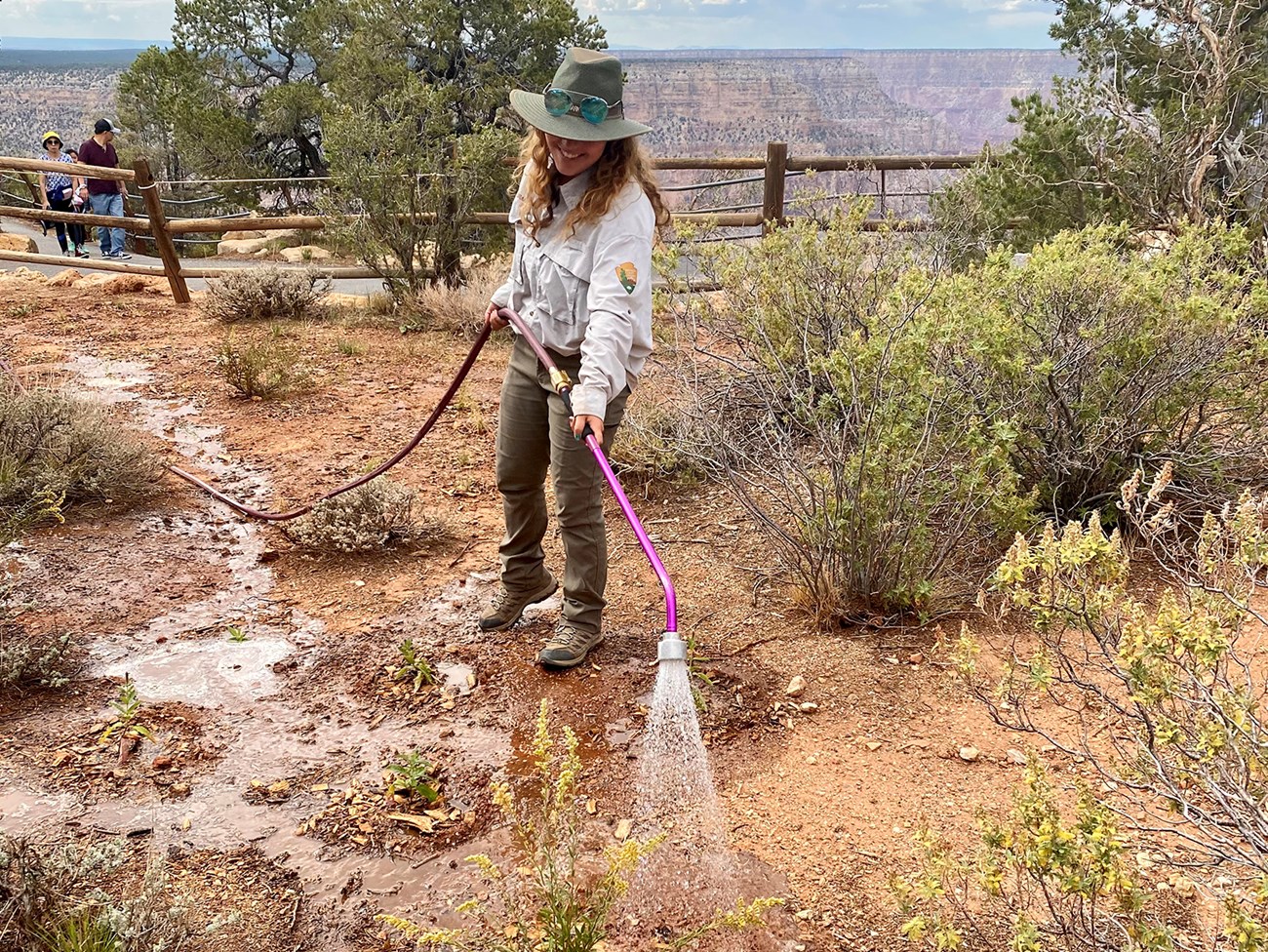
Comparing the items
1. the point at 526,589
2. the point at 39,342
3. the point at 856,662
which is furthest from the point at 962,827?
the point at 39,342

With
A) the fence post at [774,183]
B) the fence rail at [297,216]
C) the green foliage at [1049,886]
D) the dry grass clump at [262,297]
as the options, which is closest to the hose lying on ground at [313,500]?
the green foliage at [1049,886]

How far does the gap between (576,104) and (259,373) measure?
14.2ft

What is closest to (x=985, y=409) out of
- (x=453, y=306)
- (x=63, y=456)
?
(x=63, y=456)

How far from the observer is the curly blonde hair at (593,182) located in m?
2.75

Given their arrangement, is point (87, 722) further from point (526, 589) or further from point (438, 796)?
point (526, 589)

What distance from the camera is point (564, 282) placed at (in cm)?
282

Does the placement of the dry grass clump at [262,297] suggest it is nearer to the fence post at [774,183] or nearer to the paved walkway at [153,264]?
the paved walkway at [153,264]

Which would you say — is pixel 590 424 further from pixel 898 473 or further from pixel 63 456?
pixel 63 456

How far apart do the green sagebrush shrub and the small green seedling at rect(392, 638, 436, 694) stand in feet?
4.29

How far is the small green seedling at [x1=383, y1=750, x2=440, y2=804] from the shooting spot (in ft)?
8.84

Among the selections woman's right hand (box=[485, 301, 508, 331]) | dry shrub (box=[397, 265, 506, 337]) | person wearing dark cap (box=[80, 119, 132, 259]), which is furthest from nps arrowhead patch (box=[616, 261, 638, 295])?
person wearing dark cap (box=[80, 119, 132, 259])

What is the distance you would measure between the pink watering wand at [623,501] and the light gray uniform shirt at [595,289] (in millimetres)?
47

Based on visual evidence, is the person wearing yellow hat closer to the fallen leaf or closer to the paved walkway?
the paved walkway

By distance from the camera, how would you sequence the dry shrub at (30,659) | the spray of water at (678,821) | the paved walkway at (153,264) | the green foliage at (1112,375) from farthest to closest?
the paved walkway at (153,264)
the green foliage at (1112,375)
the dry shrub at (30,659)
the spray of water at (678,821)
